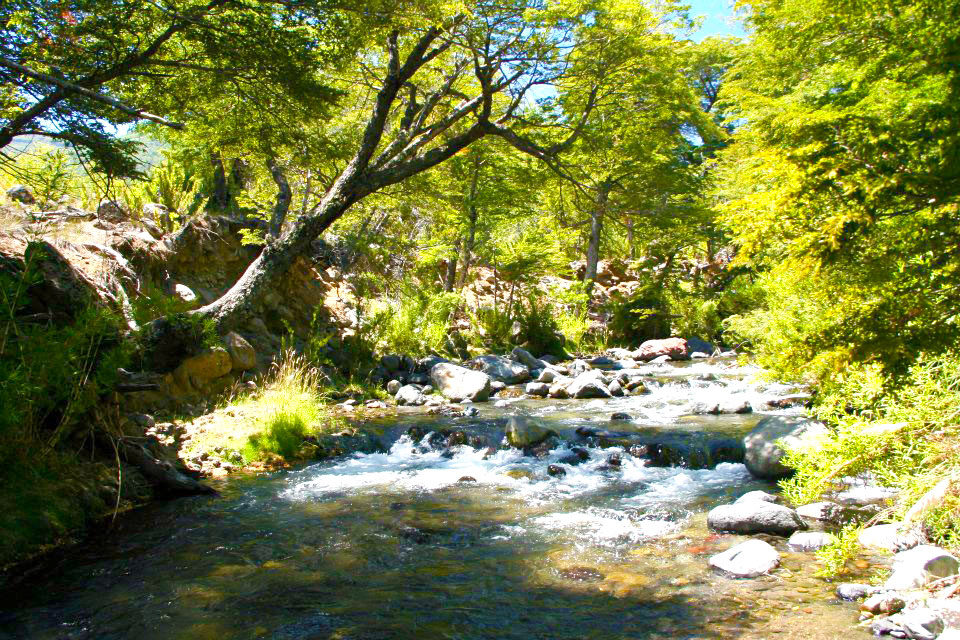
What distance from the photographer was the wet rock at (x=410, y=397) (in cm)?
1045

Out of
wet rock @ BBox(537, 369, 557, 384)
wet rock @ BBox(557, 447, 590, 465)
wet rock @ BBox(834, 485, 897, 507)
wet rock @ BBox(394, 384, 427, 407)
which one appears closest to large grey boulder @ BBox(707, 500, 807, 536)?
wet rock @ BBox(834, 485, 897, 507)

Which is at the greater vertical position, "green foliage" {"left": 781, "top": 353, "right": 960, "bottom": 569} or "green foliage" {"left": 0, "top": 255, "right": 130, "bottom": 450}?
"green foliage" {"left": 0, "top": 255, "right": 130, "bottom": 450}

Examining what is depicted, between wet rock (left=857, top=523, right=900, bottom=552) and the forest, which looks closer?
the forest

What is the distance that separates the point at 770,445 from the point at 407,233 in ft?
47.6

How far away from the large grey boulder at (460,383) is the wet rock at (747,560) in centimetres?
687

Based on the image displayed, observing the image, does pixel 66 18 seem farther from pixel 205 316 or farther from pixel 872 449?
pixel 872 449

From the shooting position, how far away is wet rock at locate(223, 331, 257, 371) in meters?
9.23

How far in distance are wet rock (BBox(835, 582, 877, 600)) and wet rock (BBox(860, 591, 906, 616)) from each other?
14 cm

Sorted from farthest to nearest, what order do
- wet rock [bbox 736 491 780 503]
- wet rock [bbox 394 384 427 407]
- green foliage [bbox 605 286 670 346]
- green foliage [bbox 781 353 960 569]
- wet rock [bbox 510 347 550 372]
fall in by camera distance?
green foliage [bbox 605 286 670 346] < wet rock [bbox 510 347 550 372] < wet rock [bbox 394 384 427 407] < wet rock [bbox 736 491 780 503] < green foliage [bbox 781 353 960 569]

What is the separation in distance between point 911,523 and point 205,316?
23.8 ft

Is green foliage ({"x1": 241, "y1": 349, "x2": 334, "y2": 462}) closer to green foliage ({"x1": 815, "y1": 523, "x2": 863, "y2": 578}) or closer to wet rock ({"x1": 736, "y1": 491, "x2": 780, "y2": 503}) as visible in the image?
wet rock ({"x1": 736, "y1": 491, "x2": 780, "y2": 503})

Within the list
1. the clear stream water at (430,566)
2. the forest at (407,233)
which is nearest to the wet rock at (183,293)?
the forest at (407,233)

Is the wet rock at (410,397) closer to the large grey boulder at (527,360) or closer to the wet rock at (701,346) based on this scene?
the large grey boulder at (527,360)

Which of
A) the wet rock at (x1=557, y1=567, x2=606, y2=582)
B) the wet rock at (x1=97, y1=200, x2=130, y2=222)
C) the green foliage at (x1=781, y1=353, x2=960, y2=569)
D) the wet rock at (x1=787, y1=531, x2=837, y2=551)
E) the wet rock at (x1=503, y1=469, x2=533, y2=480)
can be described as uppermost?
the wet rock at (x1=97, y1=200, x2=130, y2=222)
